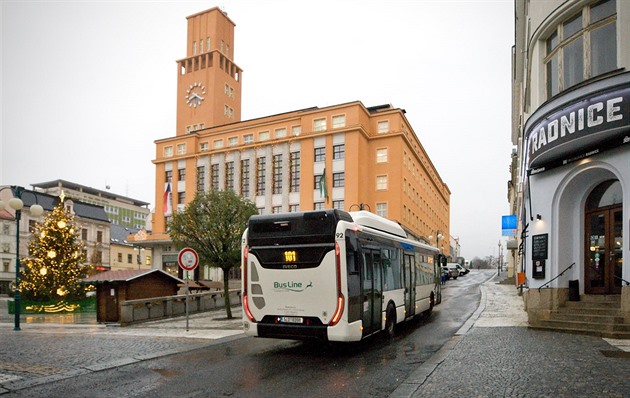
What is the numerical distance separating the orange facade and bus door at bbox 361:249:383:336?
122 ft

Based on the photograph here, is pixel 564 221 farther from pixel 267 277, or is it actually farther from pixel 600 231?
pixel 267 277

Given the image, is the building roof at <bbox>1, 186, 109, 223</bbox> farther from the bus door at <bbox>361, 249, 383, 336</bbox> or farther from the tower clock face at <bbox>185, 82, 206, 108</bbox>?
the bus door at <bbox>361, 249, 383, 336</bbox>

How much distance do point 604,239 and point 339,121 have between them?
42444 millimetres

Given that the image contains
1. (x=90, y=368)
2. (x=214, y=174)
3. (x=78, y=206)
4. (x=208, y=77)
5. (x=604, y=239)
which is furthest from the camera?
(x=78, y=206)

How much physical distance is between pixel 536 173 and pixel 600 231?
7.98 feet

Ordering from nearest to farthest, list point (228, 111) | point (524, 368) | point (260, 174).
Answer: point (524, 368)
point (260, 174)
point (228, 111)

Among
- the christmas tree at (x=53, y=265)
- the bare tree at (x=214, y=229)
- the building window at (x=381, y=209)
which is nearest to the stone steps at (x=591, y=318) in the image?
the bare tree at (x=214, y=229)

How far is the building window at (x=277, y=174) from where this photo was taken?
57.4 m

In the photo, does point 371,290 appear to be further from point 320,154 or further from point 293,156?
point 293,156

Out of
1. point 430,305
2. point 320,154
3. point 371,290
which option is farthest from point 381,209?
point 371,290

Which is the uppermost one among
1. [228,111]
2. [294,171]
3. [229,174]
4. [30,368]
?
[228,111]

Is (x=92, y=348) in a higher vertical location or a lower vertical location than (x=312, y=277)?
lower

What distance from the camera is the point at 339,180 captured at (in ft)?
176

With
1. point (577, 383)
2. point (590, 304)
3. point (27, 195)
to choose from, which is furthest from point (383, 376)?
point (27, 195)
